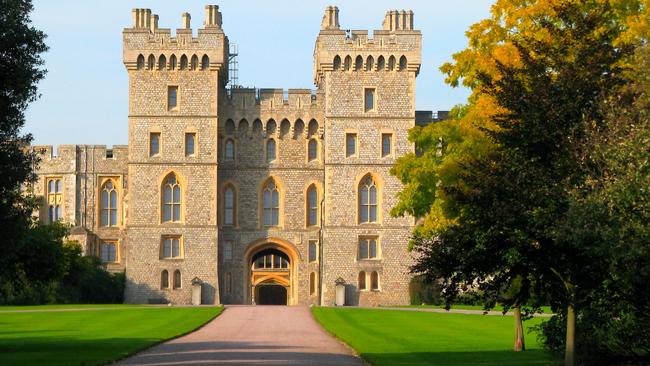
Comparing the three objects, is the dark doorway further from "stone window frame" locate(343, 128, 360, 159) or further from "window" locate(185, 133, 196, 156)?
"stone window frame" locate(343, 128, 360, 159)

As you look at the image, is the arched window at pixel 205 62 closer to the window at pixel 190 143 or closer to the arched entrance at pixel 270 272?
the window at pixel 190 143

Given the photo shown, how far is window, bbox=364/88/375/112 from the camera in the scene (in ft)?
223

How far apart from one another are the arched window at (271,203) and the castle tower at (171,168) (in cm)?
332

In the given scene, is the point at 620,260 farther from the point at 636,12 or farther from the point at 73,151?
the point at 73,151

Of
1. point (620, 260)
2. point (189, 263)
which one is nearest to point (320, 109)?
point (189, 263)

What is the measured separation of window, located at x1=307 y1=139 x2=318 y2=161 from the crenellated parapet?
400cm

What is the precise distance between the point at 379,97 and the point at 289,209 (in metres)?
8.11

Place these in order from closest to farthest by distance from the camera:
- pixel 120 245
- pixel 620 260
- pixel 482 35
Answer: pixel 620 260, pixel 482 35, pixel 120 245

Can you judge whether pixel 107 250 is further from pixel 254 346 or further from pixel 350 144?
pixel 254 346

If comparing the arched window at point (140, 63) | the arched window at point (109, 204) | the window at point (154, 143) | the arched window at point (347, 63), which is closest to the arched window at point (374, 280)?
the arched window at point (347, 63)

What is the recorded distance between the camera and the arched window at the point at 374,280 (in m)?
67.0

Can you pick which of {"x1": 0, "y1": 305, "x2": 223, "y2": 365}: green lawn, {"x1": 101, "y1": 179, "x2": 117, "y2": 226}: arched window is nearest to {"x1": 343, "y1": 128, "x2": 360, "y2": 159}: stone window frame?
{"x1": 0, "y1": 305, "x2": 223, "y2": 365}: green lawn

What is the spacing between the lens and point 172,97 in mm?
68250

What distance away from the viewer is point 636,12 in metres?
28.6
